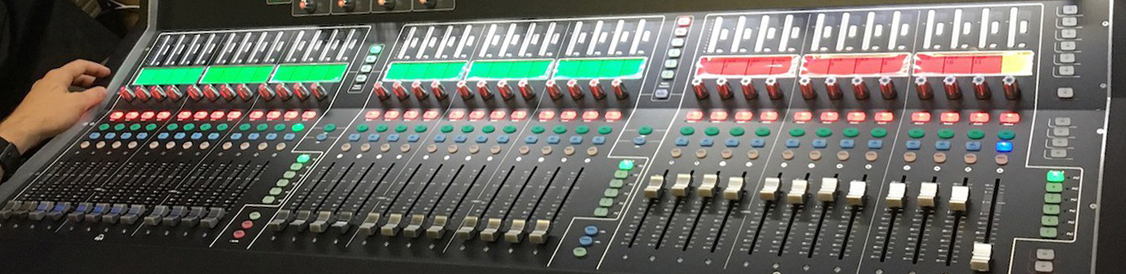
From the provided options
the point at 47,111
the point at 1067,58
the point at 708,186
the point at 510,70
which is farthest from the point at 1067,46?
the point at 47,111

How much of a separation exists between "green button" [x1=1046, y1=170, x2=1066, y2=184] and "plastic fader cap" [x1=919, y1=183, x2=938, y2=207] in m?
0.15

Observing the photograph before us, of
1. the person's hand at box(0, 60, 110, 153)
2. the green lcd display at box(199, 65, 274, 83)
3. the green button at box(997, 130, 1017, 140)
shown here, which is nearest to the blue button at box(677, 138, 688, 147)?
the green button at box(997, 130, 1017, 140)

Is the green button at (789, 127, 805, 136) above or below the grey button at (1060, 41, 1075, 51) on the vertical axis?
below

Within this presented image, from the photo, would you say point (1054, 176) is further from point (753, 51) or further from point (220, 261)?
point (220, 261)

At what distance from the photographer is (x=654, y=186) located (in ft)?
5.96

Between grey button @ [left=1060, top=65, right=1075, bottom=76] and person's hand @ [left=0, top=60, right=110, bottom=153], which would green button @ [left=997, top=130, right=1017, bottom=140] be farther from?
person's hand @ [left=0, top=60, right=110, bottom=153]

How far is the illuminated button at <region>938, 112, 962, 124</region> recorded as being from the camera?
1.83m

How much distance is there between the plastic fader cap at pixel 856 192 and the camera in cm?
167

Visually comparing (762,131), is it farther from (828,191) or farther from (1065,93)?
(1065,93)

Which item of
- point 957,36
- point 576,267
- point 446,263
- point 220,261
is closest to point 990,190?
point 957,36

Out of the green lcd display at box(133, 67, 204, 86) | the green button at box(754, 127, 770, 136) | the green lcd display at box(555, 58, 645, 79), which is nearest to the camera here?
the green button at box(754, 127, 770, 136)

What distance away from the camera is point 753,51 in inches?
83.3

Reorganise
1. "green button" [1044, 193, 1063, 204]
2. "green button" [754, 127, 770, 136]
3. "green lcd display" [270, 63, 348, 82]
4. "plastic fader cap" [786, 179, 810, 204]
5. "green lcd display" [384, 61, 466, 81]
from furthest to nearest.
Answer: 1. "green lcd display" [270, 63, 348, 82]
2. "green lcd display" [384, 61, 466, 81]
3. "green button" [754, 127, 770, 136]
4. "plastic fader cap" [786, 179, 810, 204]
5. "green button" [1044, 193, 1063, 204]

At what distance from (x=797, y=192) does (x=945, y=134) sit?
0.26 m
